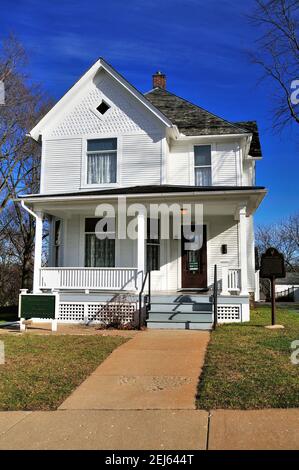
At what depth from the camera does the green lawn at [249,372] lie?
529 centimetres

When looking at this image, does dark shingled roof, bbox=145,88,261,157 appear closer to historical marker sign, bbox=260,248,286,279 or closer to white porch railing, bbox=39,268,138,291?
historical marker sign, bbox=260,248,286,279

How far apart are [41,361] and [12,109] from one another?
19.0m

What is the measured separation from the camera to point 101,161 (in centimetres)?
1556

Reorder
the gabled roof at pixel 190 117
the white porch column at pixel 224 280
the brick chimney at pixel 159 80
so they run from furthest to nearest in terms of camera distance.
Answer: the brick chimney at pixel 159 80
the gabled roof at pixel 190 117
the white porch column at pixel 224 280

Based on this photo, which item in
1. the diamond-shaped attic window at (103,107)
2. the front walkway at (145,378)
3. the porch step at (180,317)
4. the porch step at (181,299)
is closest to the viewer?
the front walkway at (145,378)

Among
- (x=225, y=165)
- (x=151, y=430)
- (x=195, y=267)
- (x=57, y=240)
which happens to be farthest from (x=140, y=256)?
(x=151, y=430)

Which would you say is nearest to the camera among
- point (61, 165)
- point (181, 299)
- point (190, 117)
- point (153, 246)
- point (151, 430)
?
point (151, 430)

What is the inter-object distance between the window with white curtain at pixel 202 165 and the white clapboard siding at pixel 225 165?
0.21m

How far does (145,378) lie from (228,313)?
5972mm

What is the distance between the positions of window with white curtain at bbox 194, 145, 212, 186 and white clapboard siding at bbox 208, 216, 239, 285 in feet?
4.70

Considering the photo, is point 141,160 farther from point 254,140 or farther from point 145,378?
point 145,378

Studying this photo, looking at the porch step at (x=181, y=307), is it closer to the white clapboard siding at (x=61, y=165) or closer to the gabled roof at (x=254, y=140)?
the white clapboard siding at (x=61, y=165)

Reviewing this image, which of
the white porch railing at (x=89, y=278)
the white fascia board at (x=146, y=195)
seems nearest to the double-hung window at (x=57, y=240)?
the white fascia board at (x=146, y=195)

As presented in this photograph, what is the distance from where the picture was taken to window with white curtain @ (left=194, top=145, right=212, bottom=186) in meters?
15.5
